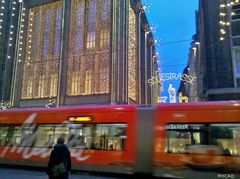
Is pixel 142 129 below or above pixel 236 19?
below

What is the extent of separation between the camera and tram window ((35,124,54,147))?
49.4ft

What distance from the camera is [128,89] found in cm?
4447

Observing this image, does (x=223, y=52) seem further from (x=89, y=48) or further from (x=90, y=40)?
(x=90, y=40)

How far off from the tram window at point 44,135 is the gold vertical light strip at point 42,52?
1221 inches

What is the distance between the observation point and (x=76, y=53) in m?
45.5

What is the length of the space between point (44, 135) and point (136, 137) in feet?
15.5

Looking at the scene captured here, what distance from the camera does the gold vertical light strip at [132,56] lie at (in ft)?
150

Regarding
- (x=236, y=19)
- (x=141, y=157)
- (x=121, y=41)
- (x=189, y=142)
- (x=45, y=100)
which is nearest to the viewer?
(x=189, y=142)

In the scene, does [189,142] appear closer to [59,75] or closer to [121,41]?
[121,41]

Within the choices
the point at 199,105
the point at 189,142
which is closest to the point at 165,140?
the point at 189,142

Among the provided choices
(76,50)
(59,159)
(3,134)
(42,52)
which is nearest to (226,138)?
(59,159)

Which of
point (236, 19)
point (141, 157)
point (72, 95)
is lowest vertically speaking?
point (141, 157)

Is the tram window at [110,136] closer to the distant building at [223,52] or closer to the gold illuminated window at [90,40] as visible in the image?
the distant building at [223,52]

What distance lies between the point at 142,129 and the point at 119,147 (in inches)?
49.2
